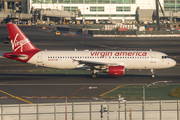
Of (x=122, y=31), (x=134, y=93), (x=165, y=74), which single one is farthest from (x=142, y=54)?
(x=122, y=31)

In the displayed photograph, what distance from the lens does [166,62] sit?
55.5 meters

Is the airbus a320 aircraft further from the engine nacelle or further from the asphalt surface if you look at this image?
the asphalt surface

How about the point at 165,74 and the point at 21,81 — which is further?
the point at 165,74

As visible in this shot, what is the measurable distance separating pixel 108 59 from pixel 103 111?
2825 cm

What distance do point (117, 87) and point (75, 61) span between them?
10.2 m

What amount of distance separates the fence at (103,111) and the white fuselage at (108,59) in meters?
27.3

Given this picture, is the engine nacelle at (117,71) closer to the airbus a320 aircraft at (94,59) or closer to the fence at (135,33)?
the airbus a320 aircraft at (94,59)

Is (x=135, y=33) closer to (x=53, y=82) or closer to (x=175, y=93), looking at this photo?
(x=53, y=82)

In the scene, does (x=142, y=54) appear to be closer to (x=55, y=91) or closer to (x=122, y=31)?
(x=55, y=91)

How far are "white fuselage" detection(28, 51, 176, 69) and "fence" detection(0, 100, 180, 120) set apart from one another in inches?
1073

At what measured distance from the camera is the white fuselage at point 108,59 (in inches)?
2175

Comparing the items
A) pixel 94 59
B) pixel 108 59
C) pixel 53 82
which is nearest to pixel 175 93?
pixel 108 59

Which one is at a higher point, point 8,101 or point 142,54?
point 142,54

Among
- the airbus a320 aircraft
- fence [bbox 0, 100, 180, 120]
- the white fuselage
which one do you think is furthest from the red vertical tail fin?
fence [bbox 0, 100, 180, 120]
